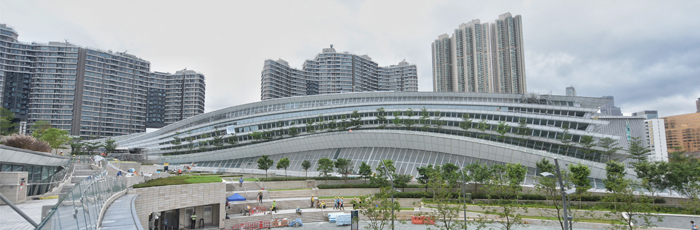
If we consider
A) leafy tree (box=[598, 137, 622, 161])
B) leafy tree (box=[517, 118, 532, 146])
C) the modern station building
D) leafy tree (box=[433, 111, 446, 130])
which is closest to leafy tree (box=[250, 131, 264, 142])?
the modern station building

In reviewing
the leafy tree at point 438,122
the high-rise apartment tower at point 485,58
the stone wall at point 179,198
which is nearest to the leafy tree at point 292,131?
the leafy tree at point 438,122

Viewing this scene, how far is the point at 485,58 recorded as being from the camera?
5620 inches

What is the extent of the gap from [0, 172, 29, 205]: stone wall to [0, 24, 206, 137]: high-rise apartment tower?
126028mm

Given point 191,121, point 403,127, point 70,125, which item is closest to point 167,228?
point 403,127

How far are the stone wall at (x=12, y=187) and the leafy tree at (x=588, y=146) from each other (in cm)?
5944

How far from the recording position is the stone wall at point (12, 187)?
1866 centimetres

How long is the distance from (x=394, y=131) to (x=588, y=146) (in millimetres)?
27719

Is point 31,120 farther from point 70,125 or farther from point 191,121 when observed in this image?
point 191,121

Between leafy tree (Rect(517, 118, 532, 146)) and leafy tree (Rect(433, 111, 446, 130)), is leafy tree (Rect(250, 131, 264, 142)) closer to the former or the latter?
leafy tree (Rect(433, 111, 446, 130))

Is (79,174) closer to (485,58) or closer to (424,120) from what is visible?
(424,120)

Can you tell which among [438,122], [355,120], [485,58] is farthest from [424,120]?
[485,58]

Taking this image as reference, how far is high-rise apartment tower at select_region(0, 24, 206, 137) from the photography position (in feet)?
387

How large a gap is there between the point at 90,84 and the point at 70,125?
52.0 feet

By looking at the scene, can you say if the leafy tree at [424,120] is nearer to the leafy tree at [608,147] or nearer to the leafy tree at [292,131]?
the leafy tree at [292,131]
